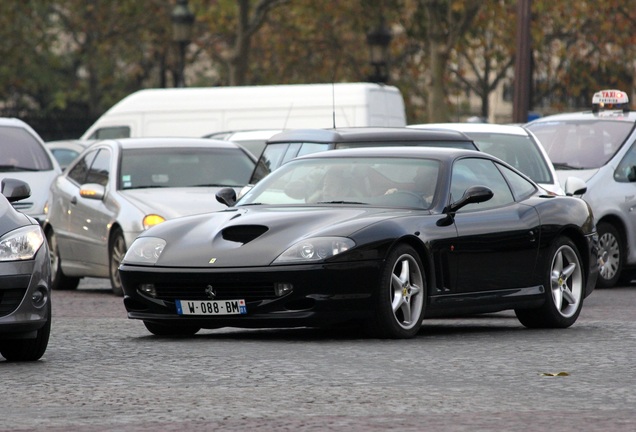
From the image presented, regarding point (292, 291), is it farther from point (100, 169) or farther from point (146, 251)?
point (100, 169)

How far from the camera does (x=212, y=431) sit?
7348 millimetres

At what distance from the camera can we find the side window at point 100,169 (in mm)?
17519

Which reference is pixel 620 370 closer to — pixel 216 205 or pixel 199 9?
pixel 216 205

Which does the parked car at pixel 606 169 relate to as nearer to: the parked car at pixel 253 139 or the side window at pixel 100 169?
the parked car at pixel 253 139

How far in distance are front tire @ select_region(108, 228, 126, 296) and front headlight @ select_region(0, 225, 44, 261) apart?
625cm

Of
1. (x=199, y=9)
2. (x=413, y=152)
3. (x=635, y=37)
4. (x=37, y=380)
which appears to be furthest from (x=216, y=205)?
(x=199, y=9)

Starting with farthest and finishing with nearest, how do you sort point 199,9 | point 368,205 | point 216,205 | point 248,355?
1. point 199,9
2. point 216,205
3. point 368,205
4. point 248,355

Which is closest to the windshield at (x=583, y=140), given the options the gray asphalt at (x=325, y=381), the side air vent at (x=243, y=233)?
the gray asphalt at (x=325, y=381)

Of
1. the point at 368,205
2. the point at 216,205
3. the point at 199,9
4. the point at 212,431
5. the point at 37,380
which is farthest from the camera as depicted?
the point at 199,9

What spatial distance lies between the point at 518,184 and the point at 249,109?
17075mm

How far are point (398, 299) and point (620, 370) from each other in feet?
6.48

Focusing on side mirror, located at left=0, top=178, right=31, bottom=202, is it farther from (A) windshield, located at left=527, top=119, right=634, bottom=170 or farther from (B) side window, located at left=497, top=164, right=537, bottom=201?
(A) windshield, located at left=527, top=119, right=634, bottom=170

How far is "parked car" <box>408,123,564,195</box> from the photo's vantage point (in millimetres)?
16562

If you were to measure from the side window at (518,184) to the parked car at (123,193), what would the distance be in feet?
13.0
